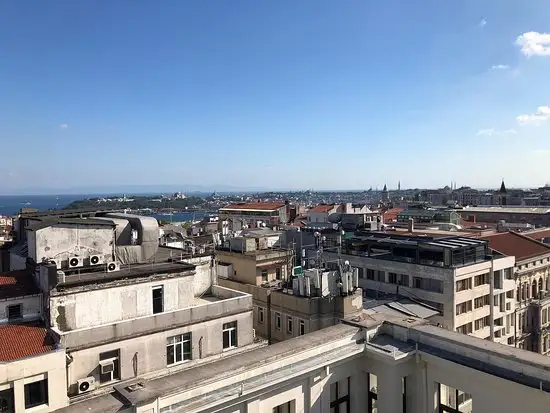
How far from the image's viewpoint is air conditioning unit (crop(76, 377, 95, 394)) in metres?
20.0

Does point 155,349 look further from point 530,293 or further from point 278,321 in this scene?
point 530,293

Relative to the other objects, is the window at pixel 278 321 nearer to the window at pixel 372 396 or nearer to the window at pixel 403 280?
the window at pixel 372 396

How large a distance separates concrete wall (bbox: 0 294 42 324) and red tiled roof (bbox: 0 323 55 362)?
6.19 ft

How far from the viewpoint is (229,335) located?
2598cm

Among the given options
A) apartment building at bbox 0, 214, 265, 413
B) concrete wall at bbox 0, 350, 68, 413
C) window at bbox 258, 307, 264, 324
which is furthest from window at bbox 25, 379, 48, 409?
window at bbox 258, 307, 264, 324

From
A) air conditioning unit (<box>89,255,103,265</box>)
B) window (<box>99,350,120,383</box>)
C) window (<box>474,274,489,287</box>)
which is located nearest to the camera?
window (<box>99,350,120,383</box>)

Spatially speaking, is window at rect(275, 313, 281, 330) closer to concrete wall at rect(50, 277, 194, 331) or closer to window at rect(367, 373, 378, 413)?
concrete wall at rect(50, 277, 194, 331)

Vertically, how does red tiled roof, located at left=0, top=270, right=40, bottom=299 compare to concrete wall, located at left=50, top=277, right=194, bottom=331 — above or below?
above

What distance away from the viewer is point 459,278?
39.2 m

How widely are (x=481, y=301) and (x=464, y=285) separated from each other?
432 centimetres

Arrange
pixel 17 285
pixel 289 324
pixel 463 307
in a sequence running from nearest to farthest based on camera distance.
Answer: pixel 17 285
pixel 289 324
pixel 463 307

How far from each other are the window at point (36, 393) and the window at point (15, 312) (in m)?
5.60

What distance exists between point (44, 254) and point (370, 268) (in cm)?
3028

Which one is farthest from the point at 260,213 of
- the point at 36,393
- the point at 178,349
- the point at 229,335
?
the point at 36,393
